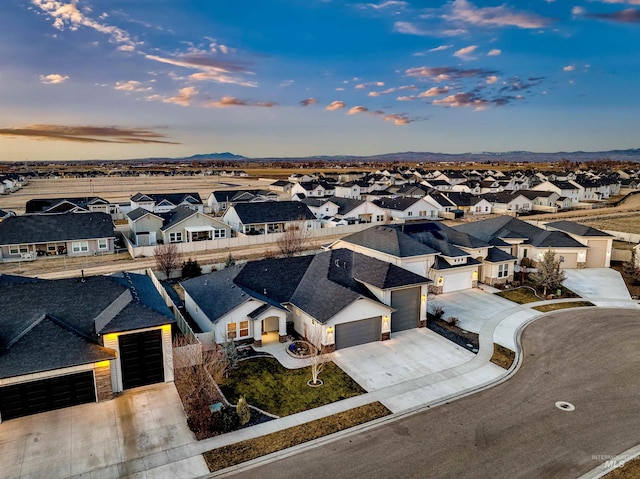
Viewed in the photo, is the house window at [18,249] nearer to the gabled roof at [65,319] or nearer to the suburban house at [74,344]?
the gabled roof at [65,319]

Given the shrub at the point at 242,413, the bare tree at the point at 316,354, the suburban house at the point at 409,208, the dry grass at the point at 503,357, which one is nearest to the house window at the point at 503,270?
the dry grass at the point at 503,357

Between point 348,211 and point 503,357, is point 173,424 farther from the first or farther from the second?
point 348,211

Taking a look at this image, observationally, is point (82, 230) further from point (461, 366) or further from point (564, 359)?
point (564, 359)

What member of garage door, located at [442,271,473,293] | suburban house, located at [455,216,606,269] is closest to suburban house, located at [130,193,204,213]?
suburban house, located at [455,216,606,269]

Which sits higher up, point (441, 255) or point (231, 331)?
point (441, 255)

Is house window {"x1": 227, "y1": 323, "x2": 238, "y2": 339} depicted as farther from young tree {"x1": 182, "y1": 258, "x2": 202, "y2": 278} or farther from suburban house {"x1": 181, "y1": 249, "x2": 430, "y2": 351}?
young tree {"x1": 182, "y1": 258, "x2": 202, "y2": 278}

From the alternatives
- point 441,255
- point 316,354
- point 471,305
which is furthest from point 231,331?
point 441,255
